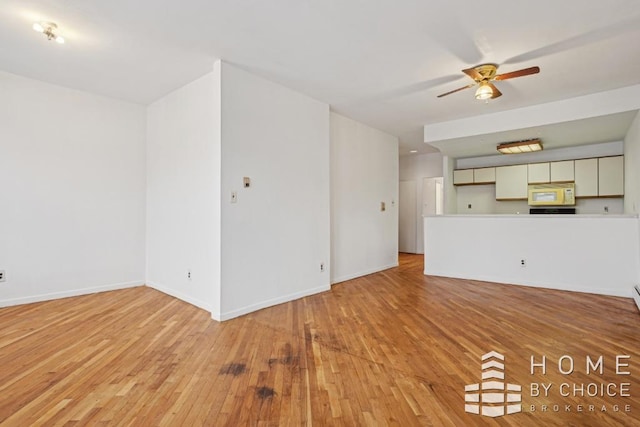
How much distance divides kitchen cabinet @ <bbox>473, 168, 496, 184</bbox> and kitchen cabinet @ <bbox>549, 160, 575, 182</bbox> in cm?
101

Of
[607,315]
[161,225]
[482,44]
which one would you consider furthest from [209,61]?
[607,315]

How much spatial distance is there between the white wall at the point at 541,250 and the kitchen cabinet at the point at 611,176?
1.65 metres

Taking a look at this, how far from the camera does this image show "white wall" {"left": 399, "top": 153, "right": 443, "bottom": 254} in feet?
27.3

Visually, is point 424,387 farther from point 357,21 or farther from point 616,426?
point 357,21

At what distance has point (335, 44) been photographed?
3010 millimetres

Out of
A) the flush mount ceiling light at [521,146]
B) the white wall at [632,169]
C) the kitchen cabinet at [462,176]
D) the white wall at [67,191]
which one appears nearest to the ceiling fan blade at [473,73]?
the white wall at [632,169]

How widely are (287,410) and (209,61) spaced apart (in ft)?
10.7

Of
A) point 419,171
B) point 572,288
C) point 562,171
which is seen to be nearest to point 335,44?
point 572,288

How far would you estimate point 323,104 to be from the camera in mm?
4617

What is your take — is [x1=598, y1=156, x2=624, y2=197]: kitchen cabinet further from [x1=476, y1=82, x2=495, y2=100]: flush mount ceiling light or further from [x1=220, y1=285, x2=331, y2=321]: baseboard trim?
[x1=220, y1=285, x2=331, y2=321]: baseboard trim

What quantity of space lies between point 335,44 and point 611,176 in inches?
218

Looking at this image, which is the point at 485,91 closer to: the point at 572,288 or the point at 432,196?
the point at 572,288

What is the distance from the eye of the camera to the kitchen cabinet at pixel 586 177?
18.7ft

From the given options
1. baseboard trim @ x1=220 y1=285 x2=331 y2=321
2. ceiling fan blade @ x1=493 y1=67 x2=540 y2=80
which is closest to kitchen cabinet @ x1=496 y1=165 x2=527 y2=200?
ceiling fan blade @ x1=493 y1=67 x2=540 y2=80
